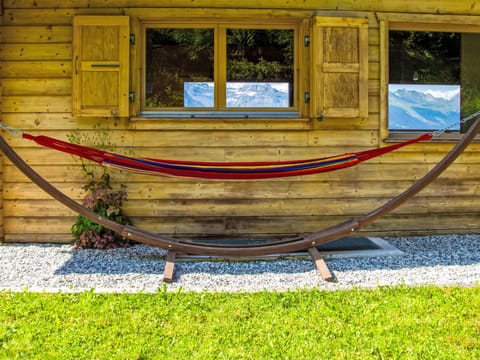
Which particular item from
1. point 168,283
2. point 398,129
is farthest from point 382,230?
point 168,283

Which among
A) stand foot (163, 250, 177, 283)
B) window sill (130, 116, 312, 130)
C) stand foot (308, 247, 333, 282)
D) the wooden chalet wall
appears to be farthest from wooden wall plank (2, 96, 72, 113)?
stand foot (308, 247, 333, 282)

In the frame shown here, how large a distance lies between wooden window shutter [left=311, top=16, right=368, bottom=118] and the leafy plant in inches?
76.9

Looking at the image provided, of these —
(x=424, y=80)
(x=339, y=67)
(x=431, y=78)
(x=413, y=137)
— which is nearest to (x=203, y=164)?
(x=339, y=67)

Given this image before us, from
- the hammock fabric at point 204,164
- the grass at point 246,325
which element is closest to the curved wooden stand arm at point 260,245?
the hammock fabric at point 204,164

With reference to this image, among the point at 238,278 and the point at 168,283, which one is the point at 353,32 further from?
the point at 168,283

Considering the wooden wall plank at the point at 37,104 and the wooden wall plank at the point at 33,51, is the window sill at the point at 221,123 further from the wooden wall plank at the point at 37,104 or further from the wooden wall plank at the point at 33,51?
the wooden wall plank at the point at 33,51

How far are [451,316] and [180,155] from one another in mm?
2590

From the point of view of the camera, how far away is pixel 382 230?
168 inches

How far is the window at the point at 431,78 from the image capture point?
14.6 feet

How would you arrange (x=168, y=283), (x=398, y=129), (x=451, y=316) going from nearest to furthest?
(x=451, y=316) < (x=168, y=283) < (x=398, y=129)

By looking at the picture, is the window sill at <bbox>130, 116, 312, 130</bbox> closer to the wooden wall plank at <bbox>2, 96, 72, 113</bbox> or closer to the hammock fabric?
the hammock fabric

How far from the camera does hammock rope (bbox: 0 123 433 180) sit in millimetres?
3334

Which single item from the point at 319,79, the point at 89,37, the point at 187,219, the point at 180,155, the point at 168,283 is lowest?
the point at 168,283

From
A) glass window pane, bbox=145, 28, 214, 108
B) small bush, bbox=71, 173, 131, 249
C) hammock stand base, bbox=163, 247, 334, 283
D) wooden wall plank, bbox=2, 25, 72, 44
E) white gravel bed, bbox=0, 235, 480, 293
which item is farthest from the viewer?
glass window pane, bbox=145, 28, 214, 108
